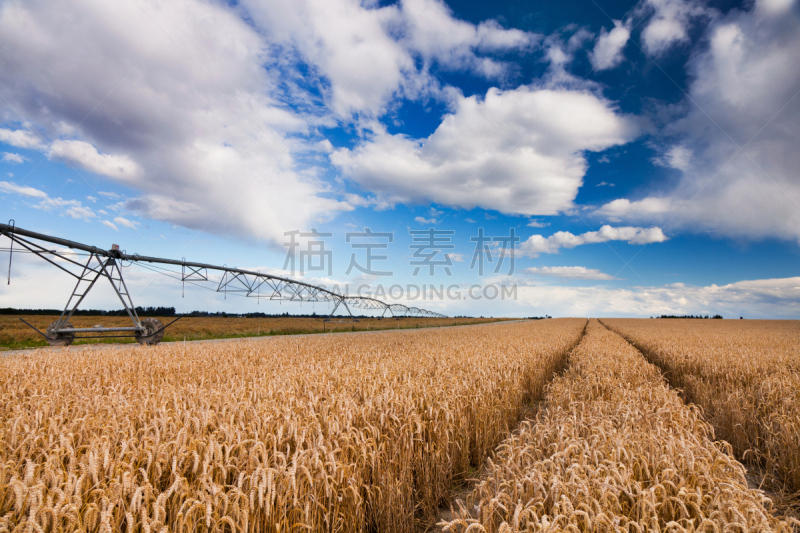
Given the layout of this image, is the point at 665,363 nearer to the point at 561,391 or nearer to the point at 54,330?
the point at 561,391

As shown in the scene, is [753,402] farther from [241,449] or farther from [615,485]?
[241,449]

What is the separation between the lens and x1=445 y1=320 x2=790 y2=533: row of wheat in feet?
7.88

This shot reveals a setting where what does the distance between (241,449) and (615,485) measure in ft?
11.3

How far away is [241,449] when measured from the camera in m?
3.43

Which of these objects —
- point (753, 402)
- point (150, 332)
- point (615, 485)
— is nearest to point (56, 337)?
point (150, 332)

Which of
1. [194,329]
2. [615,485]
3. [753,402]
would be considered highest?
[615,485]

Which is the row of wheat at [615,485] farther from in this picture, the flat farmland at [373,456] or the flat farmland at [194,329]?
the flat farmland at [194,329]

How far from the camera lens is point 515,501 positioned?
9.42 feet

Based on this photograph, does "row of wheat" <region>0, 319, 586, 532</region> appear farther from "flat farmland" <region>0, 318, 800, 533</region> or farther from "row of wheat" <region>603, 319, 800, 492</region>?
"row of wheat" <region>603, 319, 800, 492</region>

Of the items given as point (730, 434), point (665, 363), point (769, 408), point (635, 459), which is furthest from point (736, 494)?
point (665, 363)

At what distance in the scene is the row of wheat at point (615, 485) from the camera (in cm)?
240

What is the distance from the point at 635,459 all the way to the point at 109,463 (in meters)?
5.20

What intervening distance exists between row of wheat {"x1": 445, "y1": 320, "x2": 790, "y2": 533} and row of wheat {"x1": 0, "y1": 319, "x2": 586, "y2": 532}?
3.85 ft

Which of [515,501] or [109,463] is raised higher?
[109,463]
